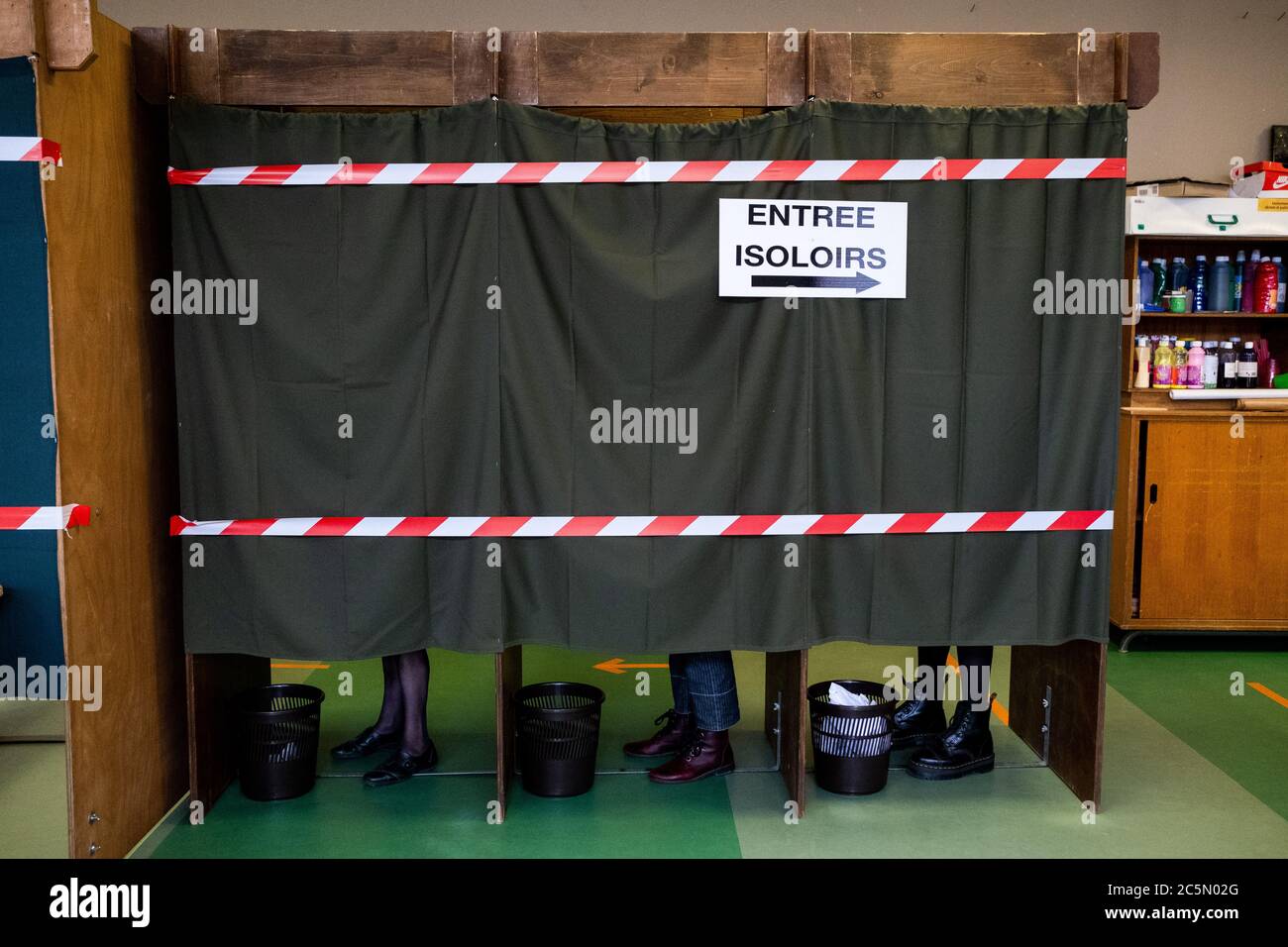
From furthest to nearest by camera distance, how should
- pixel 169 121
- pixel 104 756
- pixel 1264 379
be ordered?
1. pixel 1264 379
2. pixel 169 121
3. pixel 104 756

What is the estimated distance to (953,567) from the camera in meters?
3.36

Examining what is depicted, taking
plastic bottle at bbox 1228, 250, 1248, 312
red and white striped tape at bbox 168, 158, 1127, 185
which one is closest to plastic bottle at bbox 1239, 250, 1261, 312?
plastic bottle at bbox 1228, 250, 1248, 312

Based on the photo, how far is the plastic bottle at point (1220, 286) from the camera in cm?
552

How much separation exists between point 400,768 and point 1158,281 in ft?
15.6

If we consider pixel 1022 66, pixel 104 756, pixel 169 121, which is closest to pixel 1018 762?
pixel 1022 66

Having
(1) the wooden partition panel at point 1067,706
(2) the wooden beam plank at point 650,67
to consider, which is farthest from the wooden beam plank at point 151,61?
(1) the wooden partition panel at point 1067,706

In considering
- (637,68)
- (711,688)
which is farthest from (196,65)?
(711,688)

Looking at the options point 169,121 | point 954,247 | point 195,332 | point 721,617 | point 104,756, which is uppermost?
point 169,121

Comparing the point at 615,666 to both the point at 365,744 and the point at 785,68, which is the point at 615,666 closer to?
the point at 365,744

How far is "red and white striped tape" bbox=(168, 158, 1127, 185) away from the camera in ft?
10.4

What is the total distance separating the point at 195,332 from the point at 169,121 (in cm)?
67

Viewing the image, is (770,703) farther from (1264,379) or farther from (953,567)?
(1264,379)

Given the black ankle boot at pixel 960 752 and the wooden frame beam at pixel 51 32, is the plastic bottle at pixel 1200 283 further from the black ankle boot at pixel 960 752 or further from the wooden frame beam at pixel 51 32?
the wooden frame beam at pixel 51 32

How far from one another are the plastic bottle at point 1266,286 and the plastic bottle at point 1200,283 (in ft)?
0.84
